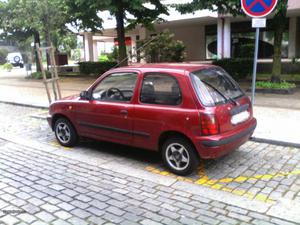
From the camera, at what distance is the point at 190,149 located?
5109mm

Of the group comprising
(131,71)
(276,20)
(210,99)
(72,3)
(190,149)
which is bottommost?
(190,149)

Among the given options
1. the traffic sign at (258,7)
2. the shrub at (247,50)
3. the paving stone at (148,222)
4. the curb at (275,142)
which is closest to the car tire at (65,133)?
the paving stone at (148,222)

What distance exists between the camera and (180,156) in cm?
527

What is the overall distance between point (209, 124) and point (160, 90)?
1.02 meters

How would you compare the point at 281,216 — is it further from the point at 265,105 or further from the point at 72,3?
the point at 72,3

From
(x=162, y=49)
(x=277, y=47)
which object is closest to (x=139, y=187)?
(x=277, y=47)

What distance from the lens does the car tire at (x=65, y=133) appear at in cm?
684

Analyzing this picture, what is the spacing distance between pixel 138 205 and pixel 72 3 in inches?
573

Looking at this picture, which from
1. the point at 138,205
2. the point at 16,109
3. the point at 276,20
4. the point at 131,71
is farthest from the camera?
the point at 276,20

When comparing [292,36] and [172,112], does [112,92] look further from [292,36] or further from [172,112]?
[292,36]

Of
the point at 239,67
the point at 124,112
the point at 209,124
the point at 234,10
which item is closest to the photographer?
the point at 209,124

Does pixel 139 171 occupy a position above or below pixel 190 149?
below

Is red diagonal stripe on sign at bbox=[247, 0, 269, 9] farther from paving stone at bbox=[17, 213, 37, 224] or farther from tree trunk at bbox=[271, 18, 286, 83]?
tree trunk at bbox=[271, 18, 286, 83]

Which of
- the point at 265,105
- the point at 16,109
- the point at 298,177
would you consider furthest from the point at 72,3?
the point at 298,177
